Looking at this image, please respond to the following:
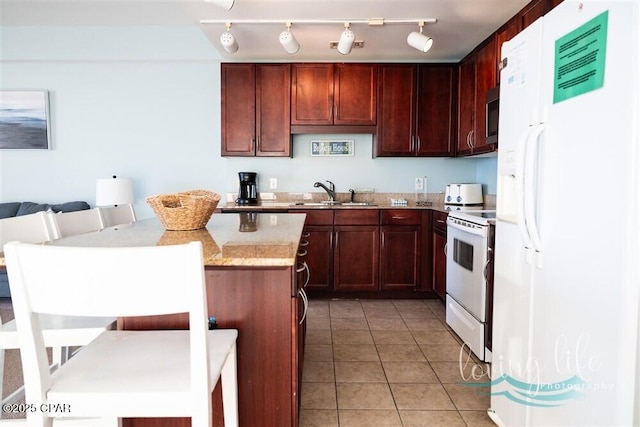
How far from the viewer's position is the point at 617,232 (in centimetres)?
105

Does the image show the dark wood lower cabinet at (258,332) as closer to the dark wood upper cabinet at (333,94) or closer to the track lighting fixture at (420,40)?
the track lighting fixture at (420,40)

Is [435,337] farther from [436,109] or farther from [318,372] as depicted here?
[436,109]

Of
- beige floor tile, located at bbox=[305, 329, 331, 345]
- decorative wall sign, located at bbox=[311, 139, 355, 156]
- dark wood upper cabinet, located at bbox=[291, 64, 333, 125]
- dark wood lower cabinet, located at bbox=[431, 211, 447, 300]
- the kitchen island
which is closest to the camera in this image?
A: the kitchen island

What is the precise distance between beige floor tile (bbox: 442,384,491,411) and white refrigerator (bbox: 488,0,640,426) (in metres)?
0.18

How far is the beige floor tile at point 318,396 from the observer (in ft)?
6.29

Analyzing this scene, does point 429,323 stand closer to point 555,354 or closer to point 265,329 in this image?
point 555,354

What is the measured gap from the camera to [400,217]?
363 cm

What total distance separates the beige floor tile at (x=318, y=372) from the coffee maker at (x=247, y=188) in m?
2.00

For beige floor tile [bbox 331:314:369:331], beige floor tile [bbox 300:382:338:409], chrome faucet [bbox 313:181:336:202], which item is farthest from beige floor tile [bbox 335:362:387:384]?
chrome faucet [bbox 313:181:336:202]

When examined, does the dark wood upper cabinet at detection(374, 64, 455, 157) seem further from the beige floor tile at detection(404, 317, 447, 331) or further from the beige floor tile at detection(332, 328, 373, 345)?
the beige floor tile at detection(332, 328, 373, 345)

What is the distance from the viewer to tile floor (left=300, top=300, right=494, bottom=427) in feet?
6.05

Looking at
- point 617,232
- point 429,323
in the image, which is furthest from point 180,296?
point 429,323

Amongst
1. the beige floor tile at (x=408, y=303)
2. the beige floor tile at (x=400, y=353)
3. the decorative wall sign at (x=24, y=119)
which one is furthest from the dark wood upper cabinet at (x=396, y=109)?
the decorative wall sign at (x=24, y=119)

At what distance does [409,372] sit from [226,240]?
1.46 metres
